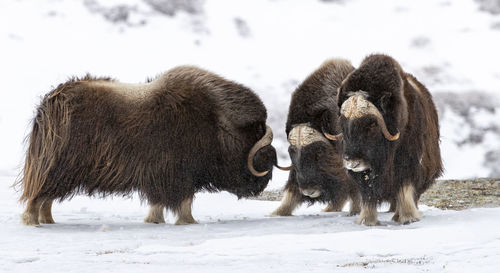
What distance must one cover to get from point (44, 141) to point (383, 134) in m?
2.62

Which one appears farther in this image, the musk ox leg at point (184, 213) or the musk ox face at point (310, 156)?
the musk ox face at point (310, 156)

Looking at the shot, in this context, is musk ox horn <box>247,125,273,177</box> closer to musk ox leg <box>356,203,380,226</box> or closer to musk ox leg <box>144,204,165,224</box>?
musk ox leg <box>144,204,165,224</box>

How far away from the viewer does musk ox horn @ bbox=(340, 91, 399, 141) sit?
429 centimetres

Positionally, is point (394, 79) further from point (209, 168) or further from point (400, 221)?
point (209, 168)

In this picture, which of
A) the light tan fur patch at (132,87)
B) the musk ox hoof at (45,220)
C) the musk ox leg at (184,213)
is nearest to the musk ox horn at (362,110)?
the musk ox leg at (184,213)

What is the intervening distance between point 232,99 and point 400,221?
1.74m

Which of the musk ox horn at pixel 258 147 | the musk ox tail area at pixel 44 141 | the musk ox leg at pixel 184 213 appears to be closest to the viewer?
the musk ox tail area at pixel 44 141

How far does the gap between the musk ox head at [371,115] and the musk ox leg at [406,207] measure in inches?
13.5

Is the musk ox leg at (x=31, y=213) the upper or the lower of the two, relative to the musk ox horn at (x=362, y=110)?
lower

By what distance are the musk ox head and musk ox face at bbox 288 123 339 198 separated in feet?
2.22

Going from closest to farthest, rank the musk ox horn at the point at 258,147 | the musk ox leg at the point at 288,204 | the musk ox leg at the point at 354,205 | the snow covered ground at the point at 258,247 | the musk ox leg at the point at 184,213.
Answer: the snow covered ground at the point at 258,247 < the musk ox leg at the point at 184,213 < the musk ox horn at the point at 258,147 < the musk ox leg at the point at 354,205 < the musk ox leg at the point at 288,204

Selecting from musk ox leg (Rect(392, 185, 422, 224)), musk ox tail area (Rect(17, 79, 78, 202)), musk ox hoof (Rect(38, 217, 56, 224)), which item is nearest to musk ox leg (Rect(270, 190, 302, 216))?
musk ox leg (Rect(392, 185, 422, 224))

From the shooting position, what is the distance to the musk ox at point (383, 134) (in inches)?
170

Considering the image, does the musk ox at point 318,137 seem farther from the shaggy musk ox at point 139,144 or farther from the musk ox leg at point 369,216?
the musk ox leg at point 369,216
